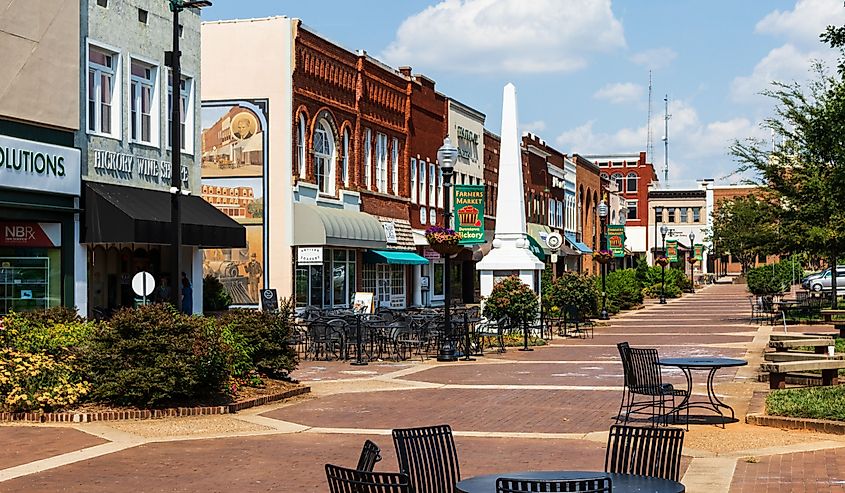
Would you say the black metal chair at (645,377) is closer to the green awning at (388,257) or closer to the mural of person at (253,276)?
the mural of person at (253,276)

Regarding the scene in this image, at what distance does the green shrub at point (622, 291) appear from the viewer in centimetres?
5489

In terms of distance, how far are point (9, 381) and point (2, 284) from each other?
880 cm

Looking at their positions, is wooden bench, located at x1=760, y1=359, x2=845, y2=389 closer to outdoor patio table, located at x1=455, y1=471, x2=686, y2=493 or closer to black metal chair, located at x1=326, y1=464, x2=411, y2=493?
outdoor patio table, located at x1=455, y1=471, x2=686, y2=493

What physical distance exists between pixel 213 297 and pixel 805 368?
828 inches

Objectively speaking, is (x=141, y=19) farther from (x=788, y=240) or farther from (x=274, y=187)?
(x=788, y=240)

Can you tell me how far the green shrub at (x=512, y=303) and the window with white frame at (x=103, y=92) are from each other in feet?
34.8

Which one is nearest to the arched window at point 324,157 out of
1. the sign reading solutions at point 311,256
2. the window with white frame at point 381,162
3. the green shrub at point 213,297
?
the window with white frame at point 381,162

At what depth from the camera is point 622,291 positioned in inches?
2290

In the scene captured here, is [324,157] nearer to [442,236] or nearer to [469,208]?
[469,208]

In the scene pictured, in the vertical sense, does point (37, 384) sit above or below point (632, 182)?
below

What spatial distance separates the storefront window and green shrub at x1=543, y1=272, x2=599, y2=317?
17526 mm

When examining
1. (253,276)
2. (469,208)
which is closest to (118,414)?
(469,208)

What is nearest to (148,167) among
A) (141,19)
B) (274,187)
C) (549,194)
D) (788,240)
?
(141,19)

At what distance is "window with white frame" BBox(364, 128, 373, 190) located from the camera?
44500 millimetres
